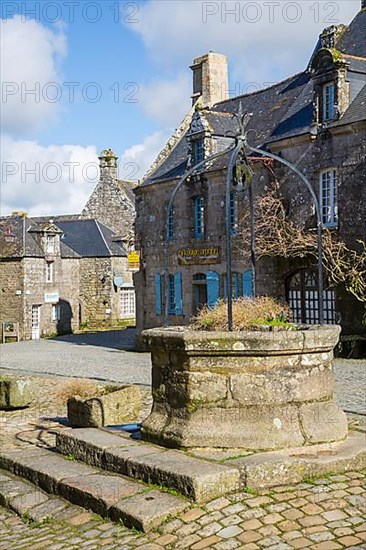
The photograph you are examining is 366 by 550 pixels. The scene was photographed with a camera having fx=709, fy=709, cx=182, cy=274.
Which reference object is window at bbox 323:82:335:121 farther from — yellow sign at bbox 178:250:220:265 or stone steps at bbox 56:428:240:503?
stone steps at bbox 56:428:240:503

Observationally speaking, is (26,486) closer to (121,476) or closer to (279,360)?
(121,476)

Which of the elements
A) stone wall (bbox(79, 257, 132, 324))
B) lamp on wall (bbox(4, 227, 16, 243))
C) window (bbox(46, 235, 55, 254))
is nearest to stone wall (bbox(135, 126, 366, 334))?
window (bbox(46, 235, 55, 254))

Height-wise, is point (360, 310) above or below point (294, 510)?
above

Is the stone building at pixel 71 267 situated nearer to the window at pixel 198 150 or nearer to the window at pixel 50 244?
the window at pixel 50 244

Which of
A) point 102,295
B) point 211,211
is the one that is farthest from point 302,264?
point 102,295

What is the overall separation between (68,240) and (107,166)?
5.22 metres

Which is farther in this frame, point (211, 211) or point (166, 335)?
point (211, 211)

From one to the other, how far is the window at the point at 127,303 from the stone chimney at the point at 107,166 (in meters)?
6.98

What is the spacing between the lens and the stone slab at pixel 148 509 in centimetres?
462

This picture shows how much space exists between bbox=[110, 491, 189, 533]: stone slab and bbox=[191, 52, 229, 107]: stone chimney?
21.3m

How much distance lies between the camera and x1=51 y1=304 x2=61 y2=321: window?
3294cm

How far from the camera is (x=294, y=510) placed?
4.71 meters

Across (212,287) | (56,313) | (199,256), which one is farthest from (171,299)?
(56,313)

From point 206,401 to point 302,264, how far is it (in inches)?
495
